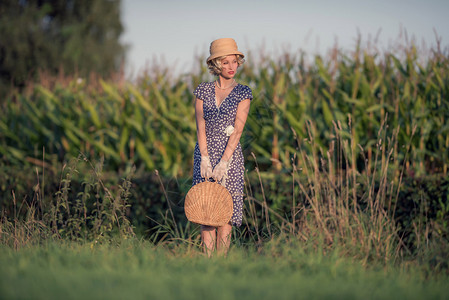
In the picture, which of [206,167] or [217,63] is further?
[217,63]

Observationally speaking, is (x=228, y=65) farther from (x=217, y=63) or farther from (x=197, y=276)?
(x=197, y=276)

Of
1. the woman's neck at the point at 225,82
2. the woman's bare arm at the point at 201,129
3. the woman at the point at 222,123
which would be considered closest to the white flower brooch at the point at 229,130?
the woman at the point at 222,123

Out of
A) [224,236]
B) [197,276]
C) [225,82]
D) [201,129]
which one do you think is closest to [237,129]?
[201,129]

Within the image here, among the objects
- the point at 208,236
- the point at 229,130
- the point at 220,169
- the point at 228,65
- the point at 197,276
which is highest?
the point at 228,65

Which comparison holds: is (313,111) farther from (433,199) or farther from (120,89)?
(120,89)

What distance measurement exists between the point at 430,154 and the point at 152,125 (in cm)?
349

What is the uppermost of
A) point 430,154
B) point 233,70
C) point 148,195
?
point 233,70

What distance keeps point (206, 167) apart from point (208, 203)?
0.27 meters

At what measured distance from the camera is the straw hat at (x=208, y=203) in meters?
3.56

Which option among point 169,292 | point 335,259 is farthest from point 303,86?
point 169,292

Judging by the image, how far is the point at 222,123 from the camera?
3748mm

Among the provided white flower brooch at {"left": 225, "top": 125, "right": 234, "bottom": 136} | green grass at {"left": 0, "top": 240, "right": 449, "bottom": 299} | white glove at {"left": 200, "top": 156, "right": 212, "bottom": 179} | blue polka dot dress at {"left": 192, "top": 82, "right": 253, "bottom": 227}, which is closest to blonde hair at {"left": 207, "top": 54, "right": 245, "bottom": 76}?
blue polka dot dress at {"left": 192, "top": 82, "right": 253, "bottom": 227}

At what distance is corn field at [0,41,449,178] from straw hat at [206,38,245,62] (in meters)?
1.00

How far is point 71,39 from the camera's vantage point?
60.1ft
